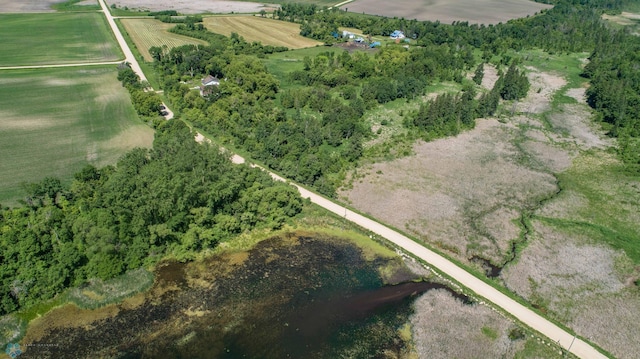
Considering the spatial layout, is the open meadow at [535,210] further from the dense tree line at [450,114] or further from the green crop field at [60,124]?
the green crop field at [60,124]

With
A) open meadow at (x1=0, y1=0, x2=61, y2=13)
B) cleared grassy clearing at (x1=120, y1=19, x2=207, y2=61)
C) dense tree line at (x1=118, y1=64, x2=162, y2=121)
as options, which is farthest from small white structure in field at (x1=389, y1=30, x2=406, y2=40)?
open meadow at (x1=0, y1=0, x2=61, y2=13)

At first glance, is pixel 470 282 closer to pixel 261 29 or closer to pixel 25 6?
pixel 261 29

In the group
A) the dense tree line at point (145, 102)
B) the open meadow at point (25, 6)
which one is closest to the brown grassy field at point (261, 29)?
the dense tree line at point (145, 102)

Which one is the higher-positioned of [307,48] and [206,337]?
[307,48]

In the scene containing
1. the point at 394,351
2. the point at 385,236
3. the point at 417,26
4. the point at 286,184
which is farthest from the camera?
the point at 417,26

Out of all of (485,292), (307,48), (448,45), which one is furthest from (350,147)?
(448,45)

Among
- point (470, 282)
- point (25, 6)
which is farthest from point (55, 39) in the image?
point (470, 282)

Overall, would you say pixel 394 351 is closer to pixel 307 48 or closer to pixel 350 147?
pixel 350 147

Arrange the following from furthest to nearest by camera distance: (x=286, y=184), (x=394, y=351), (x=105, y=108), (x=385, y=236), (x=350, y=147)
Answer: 1. (x=105, y=108)
2. (x=350, y=147)
3. (x=286, y=184)
4. (x=385, y=236)
5. (x=394, y=351)
